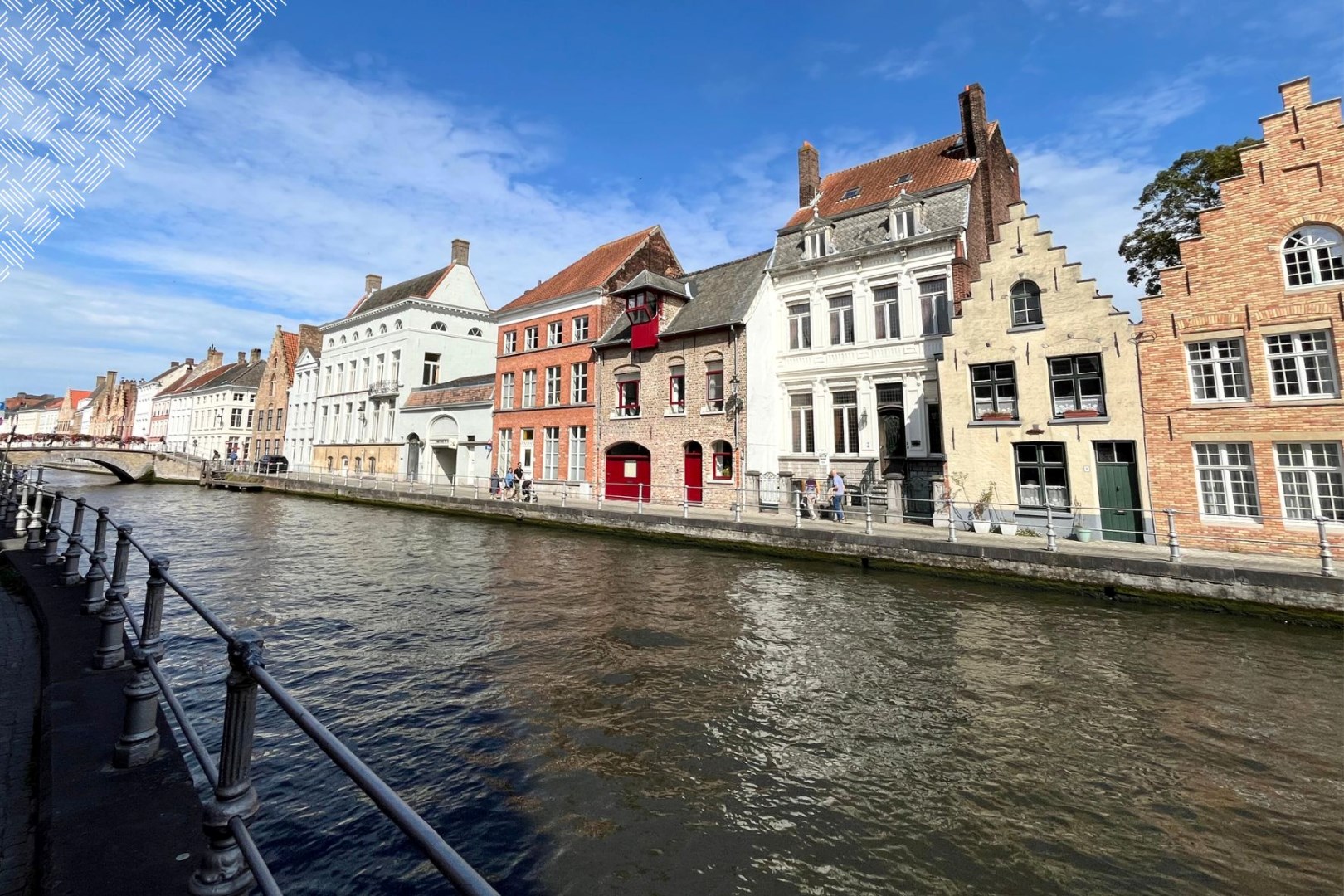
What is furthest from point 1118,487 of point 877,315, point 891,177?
point 891,177

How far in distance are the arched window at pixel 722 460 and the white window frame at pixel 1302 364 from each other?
15.4m

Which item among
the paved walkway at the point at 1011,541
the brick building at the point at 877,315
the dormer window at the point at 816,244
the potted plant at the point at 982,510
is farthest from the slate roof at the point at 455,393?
the potted plant at the point at 982,510

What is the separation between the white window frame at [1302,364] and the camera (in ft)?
43.1

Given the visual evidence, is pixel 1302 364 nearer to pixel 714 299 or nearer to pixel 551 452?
pixel 714 299

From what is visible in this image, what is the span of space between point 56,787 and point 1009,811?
6.26 m

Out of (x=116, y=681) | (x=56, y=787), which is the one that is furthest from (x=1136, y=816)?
(x=116, y=681)

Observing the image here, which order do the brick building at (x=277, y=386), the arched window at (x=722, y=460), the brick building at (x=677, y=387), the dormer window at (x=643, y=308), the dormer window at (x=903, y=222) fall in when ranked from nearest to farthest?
the dormer window at (x=903, y=222), the brick building at (x=677, y=387), the arched window at (x=722, y=460), the dormer window at (x=643, y=308), the brick building at (x=277, y=386)

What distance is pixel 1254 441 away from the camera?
1369 cm

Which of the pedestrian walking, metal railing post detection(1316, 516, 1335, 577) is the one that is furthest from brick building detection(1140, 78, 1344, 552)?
the pedestrian walking

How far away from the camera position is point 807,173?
88.4ft

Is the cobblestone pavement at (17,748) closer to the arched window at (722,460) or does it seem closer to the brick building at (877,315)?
the brick building at (877,315)

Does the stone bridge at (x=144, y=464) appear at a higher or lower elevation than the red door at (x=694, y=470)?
higher

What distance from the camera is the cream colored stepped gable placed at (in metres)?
15.4

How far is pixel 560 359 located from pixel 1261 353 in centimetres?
2619
